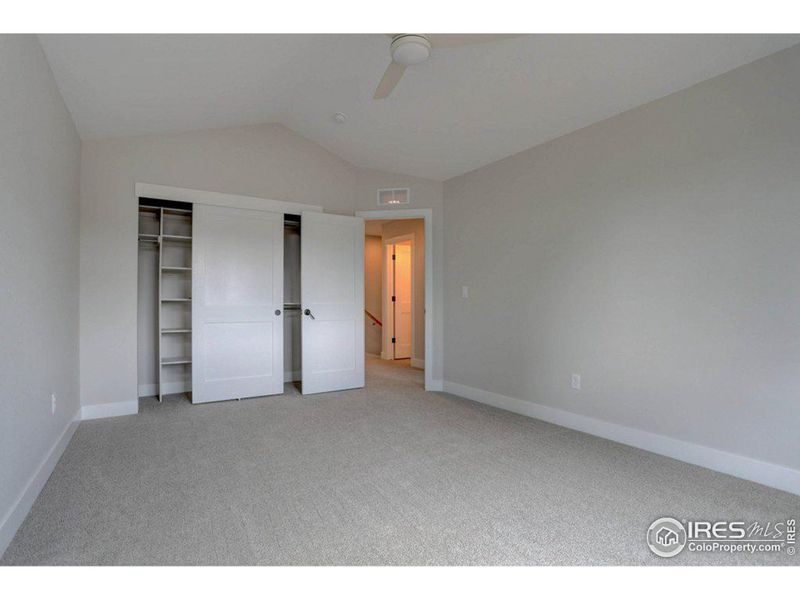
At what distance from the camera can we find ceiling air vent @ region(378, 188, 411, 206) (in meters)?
4.69

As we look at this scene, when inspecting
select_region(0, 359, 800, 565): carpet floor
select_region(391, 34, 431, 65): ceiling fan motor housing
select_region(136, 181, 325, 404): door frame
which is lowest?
select_region(0, 359, 800, 565): carpet floor

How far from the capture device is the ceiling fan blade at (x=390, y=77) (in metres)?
2.24

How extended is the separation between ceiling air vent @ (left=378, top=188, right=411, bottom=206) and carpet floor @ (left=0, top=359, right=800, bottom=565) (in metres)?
2.58

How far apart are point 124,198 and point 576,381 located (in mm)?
4275

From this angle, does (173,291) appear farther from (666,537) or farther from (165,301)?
(666,537)

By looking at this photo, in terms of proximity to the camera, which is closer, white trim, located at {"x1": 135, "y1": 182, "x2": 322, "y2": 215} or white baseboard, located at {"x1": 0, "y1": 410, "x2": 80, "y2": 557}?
white baseboard, located at {"x1": 0, "y1": 410, "x2": 80, "y2": 557}

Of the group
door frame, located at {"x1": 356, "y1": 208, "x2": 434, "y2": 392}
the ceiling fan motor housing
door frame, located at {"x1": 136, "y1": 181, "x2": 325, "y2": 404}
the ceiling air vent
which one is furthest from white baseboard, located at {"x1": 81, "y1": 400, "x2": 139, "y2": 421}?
the ceiling fan motor housing

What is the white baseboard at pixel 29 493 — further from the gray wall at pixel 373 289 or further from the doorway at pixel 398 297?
the gray wall at pixel 373 289

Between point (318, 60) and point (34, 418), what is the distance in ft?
9.82

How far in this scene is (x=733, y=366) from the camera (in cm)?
240

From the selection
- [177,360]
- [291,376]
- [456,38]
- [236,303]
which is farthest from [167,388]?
[456,38]

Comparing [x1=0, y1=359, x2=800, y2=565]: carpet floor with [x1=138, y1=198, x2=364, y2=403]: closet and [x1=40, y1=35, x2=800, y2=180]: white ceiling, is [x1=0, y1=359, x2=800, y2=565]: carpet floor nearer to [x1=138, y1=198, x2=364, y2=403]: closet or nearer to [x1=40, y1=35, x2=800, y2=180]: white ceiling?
[x1=138, y1=198, x2=364, y2=403]: closet

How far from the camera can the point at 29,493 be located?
1.96 metres

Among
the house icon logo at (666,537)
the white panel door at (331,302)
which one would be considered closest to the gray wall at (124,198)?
the white panel door at (331,302)
